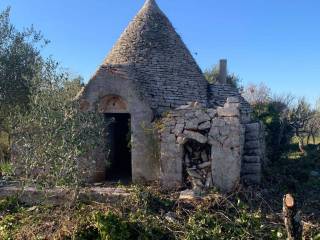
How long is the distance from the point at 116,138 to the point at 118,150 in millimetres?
460

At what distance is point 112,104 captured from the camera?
36.8ft

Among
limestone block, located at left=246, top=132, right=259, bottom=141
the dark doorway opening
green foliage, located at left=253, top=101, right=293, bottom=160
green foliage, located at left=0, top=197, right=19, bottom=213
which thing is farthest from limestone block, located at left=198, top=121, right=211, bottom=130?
green foliage, located at left=253, top=101, right=293, bottom=160

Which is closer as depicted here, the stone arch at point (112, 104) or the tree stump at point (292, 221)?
the tree stump at point (292, 221)

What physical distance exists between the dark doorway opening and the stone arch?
32.7 inches

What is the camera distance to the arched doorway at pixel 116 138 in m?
11.1

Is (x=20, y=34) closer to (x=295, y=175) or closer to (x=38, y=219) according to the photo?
(x=38, y=219)

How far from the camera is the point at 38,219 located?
8.05 m

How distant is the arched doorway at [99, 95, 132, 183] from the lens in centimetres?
1113

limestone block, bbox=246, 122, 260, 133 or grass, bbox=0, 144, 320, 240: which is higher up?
limestone block, bbox=246, 122, 260, 133

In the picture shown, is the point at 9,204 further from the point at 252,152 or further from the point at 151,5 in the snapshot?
the point at 151,5

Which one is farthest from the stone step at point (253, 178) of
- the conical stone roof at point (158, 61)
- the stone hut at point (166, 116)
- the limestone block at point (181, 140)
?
the conical stone roof at point (158, 61)

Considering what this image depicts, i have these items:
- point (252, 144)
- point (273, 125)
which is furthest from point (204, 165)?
point (273, 125)

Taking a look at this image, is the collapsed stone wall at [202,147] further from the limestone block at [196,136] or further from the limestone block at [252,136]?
the limestone block at [252,136]

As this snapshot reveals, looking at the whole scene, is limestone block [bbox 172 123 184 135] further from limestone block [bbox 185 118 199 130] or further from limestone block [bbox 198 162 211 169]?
limestone block [bbox 198 162 211 169]
